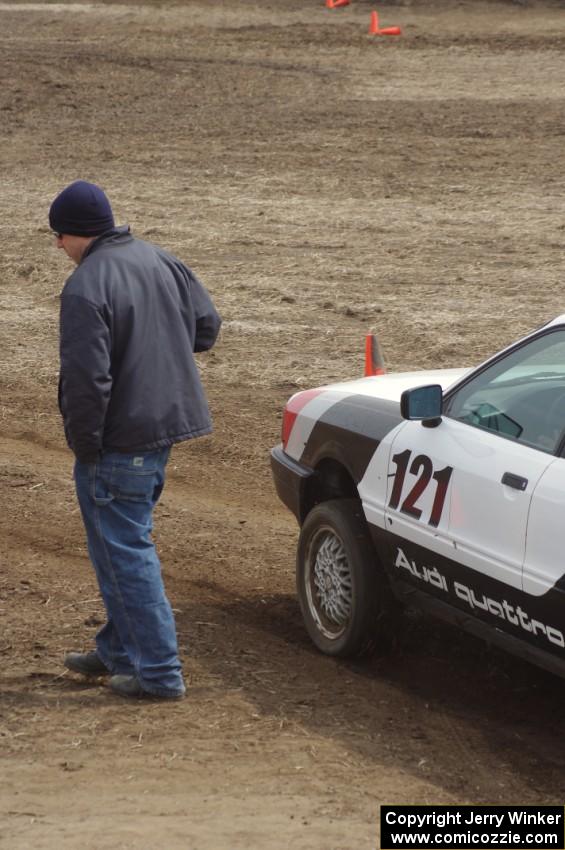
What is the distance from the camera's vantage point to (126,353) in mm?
5691

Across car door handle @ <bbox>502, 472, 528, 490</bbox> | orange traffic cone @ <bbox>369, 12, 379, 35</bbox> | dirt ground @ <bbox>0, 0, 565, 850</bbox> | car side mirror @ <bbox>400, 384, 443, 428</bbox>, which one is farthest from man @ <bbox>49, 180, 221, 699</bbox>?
orange traffic cone @ <bbox>369, 12, 379, 35</bbox>

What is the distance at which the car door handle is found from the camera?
17.6 feet

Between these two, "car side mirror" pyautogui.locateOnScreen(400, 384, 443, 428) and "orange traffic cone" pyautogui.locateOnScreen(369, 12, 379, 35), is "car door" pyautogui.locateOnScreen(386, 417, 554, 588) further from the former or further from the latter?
"orange traffic cone" pyautogui.locateOnScreen(369, 12, 379, 35)

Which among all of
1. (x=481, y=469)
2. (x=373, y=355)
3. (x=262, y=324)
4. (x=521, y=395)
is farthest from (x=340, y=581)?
(x=262, y=324)

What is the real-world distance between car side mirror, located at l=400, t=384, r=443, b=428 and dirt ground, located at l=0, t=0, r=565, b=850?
4.18ft

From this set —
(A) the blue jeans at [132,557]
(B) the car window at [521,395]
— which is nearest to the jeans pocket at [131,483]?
(A) the blue jeans at [132,557]

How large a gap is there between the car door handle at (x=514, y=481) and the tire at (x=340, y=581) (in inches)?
46.3

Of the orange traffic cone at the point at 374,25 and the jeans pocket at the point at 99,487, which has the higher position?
the orange traffic cone at the point at 374,25

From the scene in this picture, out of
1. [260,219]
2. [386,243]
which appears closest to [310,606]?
[386,243]

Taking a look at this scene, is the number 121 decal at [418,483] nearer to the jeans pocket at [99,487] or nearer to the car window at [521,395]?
the car window at [521,395]

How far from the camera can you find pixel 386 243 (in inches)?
624

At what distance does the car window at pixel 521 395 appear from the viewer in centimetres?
559

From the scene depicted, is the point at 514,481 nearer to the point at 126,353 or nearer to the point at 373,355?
the point at 126,353
